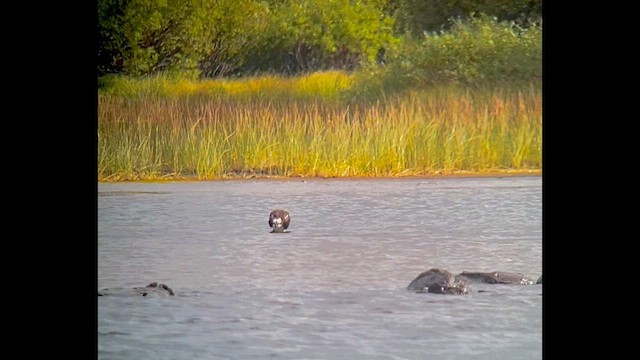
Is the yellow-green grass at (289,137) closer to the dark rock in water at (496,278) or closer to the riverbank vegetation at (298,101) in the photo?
the riverbank vegetation at (298,101)

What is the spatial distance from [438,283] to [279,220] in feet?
4.69

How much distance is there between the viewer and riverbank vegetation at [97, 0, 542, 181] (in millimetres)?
6594

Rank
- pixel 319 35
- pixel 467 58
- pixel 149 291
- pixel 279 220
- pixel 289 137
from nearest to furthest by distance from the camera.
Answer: pixel 149 291 < pixel 279 220 < pixel 289 137 < pixel 319 35 < pixel 467 58

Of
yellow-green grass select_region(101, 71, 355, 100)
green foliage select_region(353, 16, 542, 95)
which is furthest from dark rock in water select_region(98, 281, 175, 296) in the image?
green foliage select_region(353, 16, 542, 95)

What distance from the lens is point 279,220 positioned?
4.89 metres

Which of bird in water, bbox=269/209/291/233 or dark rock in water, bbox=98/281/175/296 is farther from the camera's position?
bird in water, bbox=269/209/291/233

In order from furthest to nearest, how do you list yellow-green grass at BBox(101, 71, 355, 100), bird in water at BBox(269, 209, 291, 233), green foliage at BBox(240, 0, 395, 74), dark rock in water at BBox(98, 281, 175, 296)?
green foliage at BBox(240, 0, 395, 74), yellow-green grass at BBox(101, 71, 355, 100), bird in water at BBox(269, 209, 291, 233), dark rock in water at BBox(98, 281, 175, 296)

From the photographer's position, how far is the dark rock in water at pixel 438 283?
3.52 meters

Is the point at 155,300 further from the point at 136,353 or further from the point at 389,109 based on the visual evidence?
the point at 389,109

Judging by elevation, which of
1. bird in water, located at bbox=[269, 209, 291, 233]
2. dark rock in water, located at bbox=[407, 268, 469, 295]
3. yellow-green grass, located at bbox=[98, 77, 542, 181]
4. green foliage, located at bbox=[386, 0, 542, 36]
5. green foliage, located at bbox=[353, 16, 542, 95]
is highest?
green foliage, located at bbox=[386, 0, 542, 36]

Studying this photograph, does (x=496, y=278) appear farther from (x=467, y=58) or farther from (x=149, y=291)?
(x=467, y=58)

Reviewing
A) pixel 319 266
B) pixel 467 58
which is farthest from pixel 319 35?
pixel 319 266

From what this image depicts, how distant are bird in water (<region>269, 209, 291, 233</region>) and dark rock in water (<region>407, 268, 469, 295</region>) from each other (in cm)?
134

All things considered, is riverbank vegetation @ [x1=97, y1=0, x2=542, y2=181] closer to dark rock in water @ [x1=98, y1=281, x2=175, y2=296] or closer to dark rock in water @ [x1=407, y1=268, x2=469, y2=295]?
dark rock in water @ [x1=98, y1=281, x2=175, y2=296]
